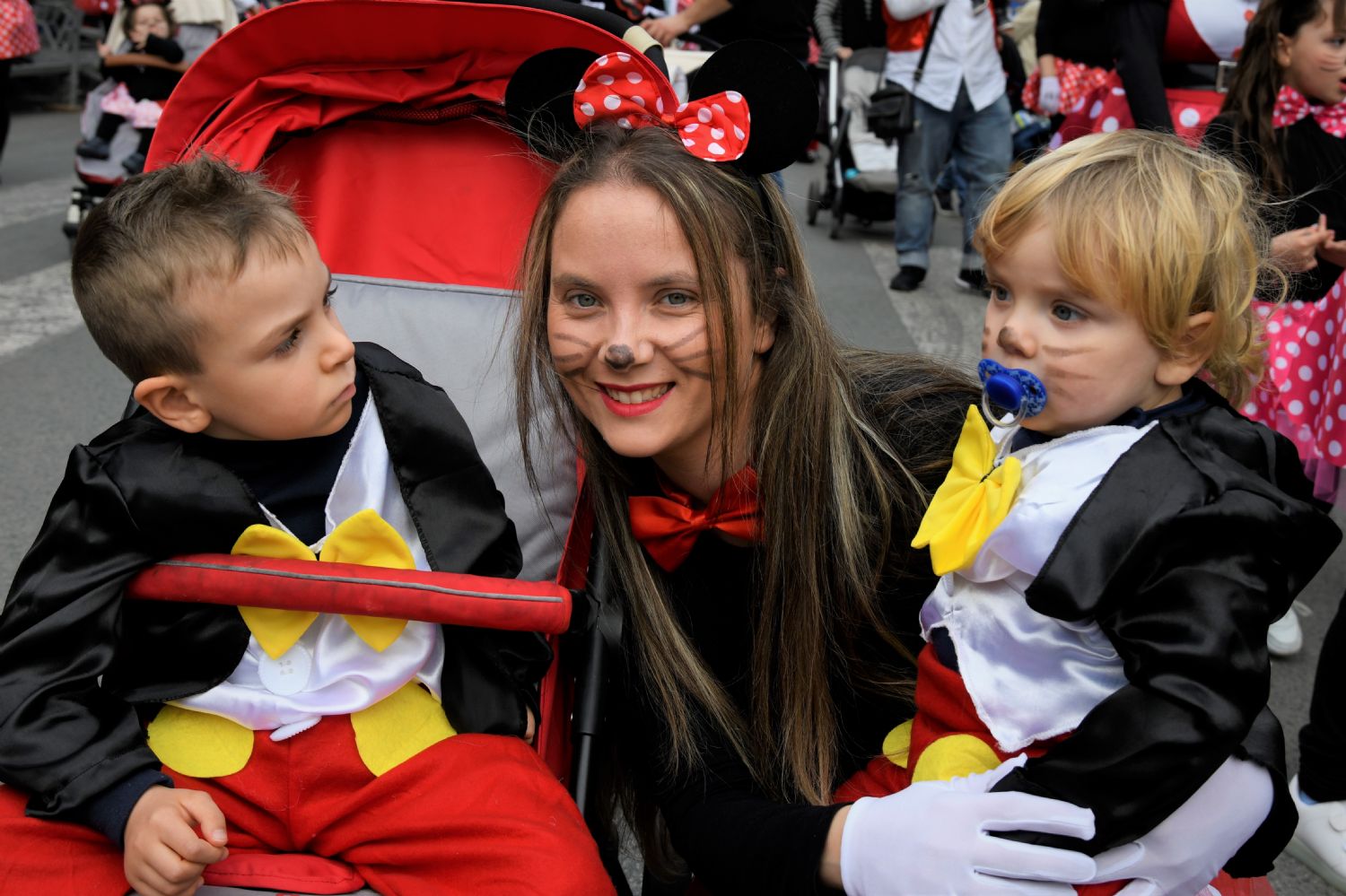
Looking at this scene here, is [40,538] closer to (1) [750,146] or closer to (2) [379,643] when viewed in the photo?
(2) [379,643]

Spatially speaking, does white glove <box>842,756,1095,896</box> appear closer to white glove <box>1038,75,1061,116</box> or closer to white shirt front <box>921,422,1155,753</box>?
white shirt front <box>921,422,1155,753</box>

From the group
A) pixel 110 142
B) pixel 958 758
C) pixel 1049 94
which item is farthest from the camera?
pixel 1049 94

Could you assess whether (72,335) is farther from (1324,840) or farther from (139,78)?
(1324,840)

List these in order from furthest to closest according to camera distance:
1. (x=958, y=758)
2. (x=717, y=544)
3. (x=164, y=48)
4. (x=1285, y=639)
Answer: (x=164, y=48) < (x=1285, y=639) < (x=717, y=544) < (x=958, y=758)

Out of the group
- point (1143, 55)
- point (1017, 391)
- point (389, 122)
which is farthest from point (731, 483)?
point (1143, 55)

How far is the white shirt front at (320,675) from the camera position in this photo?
172 centimetres

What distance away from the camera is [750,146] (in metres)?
1.85

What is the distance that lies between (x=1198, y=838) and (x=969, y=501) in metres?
0.47

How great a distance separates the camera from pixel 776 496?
184 centimetres

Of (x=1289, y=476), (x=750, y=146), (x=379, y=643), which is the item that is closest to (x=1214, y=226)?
(x=1289, y=476)

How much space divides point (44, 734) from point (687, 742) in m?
0.89

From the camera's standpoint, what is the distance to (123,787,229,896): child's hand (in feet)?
4.82

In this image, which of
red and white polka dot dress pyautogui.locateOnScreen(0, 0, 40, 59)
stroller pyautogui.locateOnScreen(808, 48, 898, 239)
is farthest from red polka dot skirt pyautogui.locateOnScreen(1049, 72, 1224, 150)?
red and white polka dot dress pyautogui.locateOnScreen(0, 0, 40, 59)

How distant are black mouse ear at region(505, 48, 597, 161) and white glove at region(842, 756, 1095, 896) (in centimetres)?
112
